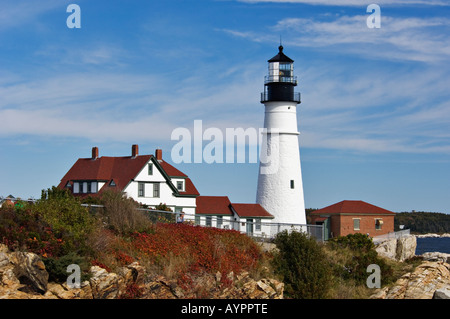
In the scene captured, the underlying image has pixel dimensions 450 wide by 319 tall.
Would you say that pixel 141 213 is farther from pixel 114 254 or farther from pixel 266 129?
pixel 266 129

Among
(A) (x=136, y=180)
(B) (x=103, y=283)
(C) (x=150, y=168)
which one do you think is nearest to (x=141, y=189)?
(A) (x=136, y=180)

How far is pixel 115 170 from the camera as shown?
47.6 m

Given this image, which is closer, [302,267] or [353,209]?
[302,267]

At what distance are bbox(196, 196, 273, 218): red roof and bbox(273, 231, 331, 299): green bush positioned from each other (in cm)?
2158

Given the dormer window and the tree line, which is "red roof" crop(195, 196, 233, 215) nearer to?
the dormer window

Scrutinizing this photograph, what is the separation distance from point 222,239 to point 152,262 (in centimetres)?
465

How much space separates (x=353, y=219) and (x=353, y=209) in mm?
1027

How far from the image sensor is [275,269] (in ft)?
80.6

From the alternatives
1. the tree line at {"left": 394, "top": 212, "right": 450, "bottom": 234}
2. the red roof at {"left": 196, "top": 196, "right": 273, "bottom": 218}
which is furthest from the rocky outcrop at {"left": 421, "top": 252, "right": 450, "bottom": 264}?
the tree line at {"left": 394, "top": 212, "right": 450, "bottom": 234}

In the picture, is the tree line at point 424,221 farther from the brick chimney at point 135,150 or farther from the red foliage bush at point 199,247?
the red foliage bush at point 199,247

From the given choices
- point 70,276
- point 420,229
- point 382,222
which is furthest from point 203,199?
point 420,229

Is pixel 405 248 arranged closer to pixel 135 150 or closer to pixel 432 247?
pixel 135 150

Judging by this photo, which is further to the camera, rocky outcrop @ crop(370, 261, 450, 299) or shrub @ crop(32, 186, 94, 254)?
rocky outcrop @ crop(370, 261, 450, 299)

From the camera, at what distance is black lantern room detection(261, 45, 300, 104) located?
4512 cm
